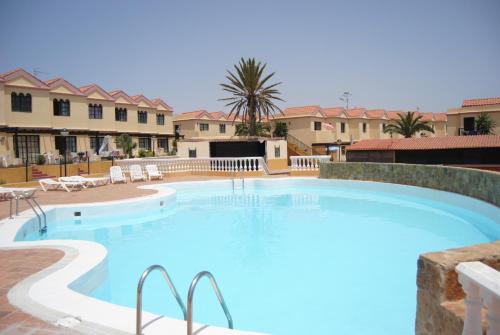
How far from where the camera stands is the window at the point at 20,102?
102 feet

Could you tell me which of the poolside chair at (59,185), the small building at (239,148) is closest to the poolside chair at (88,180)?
the poolside chair at (59,185)

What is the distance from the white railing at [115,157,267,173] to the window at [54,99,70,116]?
41.9 ft

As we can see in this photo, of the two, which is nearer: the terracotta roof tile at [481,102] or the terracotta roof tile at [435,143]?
the terracotta roof tile at [435,143]

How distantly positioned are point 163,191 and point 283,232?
24.6 ft

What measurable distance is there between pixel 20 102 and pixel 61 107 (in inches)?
158

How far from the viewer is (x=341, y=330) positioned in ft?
18.3

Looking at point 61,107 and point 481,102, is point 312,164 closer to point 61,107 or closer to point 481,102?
point 61,107

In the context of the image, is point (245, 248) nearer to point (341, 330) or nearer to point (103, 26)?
point (341, 330)

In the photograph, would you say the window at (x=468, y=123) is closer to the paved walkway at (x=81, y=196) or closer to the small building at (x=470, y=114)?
the small building at (x=470, y=114)

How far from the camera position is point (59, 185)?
63.7 feet

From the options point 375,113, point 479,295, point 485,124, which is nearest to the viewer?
point 479,295

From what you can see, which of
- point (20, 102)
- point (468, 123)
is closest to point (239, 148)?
point (20, 102)

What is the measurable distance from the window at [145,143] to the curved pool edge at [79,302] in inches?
1441

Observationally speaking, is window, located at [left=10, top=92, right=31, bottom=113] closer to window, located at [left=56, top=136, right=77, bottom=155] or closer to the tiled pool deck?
window, located at [left=56, top=136, right=77, bottom=155]
